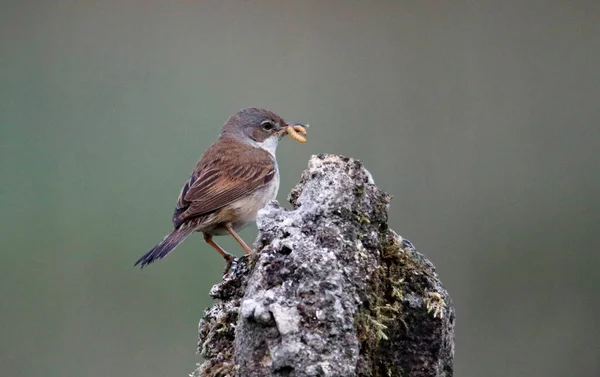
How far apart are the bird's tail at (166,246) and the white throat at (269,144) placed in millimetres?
1333

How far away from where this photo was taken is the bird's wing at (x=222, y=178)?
5.95 m

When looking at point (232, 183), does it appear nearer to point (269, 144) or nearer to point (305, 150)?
point (269, 144)

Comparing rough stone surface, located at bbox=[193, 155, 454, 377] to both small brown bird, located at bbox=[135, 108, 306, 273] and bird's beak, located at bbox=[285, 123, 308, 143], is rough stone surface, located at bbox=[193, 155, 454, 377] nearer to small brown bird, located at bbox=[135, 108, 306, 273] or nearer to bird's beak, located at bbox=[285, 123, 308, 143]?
small brown bird, located at bbox=[135, 108, 306, 273]

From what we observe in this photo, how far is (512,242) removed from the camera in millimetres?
8453

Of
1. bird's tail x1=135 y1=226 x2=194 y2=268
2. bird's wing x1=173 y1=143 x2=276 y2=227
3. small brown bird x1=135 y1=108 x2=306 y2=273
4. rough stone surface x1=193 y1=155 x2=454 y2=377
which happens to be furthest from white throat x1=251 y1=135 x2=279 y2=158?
rough stone surface x1=193 y1=155 x2=454 y2=377

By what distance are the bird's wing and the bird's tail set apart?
9 cm

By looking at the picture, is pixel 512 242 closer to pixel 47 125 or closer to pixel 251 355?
pixel 47 125

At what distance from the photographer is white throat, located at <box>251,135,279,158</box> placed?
698cm

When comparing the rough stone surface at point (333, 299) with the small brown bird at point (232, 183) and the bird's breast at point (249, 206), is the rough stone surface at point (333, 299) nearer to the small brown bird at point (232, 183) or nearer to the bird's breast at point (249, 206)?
the small brown bird at point (232, 183)

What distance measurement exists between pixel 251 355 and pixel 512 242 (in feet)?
20.3

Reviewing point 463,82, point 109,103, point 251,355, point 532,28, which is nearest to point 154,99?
point 109,103

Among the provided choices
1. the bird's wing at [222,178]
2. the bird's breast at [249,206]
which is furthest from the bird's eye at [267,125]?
the bird's breast at [249,206]

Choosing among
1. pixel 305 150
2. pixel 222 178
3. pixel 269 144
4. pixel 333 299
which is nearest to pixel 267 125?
pixel 269 144

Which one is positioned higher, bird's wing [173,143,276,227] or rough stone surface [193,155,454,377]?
bird's wing [173,143,276,227]
